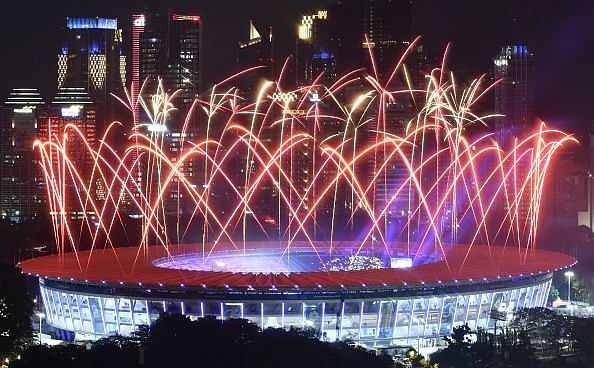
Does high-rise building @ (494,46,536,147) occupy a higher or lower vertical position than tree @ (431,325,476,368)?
higher

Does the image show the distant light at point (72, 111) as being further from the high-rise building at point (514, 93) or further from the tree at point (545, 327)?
the tree at point (545, 327)

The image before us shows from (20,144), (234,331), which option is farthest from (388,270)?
(20,144)

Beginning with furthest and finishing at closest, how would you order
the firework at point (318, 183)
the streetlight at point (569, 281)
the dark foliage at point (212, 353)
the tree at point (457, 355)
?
the firework at point (318, 183)
the streetlight at point (569, 281)
the tree at point (457, 355)
the dark foliage at point (212, 353)

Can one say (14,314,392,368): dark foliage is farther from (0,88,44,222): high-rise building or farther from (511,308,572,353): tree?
(0,88,44,222): high-rise building

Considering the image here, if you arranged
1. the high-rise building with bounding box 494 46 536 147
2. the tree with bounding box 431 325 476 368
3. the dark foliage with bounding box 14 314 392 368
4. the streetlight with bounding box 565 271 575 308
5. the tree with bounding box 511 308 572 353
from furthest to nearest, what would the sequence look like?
the high-rise building with bounding box 494 46 536 147 < the streetlight with bounding box 565 271 575 308 < the tree with bounding box 511 308 572 353 < the tree with bounding box 431 325 476 368 < the dark foliage with bounding box 14 314 392 368

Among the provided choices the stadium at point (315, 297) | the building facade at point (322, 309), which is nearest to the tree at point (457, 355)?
the stadium at point (315, 297)

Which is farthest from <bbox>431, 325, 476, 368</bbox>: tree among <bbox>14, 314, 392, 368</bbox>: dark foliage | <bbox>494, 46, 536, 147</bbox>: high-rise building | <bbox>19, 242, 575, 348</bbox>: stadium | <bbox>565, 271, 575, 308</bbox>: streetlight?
<bbox>494, 46, 536, 147</bbox>: high-rise building
